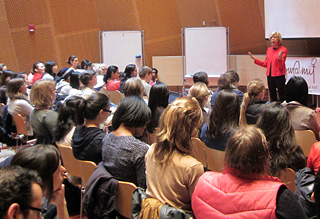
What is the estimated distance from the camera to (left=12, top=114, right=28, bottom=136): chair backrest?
4.84 meters

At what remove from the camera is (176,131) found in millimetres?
2090

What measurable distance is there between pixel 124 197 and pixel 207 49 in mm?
7156

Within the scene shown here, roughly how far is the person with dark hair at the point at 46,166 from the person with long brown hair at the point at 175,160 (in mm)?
502

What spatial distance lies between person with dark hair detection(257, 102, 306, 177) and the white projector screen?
529 centimetres

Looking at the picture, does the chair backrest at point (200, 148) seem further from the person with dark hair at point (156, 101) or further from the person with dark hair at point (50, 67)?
the person with dark hair at point (50, 67)

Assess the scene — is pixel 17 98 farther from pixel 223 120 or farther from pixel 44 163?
pixel 44 163

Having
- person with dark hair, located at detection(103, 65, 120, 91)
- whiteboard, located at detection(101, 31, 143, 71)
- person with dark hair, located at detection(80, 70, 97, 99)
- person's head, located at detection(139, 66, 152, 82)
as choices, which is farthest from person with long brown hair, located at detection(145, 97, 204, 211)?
whiteboard, located at detection(101, 31, 143, 71)

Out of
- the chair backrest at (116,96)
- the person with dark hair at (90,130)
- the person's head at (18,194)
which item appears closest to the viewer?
the person's head at (18,194)

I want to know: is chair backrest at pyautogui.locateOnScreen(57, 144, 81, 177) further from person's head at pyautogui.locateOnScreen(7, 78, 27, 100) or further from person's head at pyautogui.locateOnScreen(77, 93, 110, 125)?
person's head at pyautogui.locateOnScreen(7, 78, 27, 100)

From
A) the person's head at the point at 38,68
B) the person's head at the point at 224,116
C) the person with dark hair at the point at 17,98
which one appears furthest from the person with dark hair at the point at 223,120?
the person's head at the point at 38,68

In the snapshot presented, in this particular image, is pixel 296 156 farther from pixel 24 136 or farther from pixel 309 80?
pixel 309 80

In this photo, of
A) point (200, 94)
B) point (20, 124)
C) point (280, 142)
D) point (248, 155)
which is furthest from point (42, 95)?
point (248, 155)

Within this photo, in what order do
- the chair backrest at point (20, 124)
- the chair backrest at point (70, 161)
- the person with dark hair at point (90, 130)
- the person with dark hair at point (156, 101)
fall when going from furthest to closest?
the chair backrest at point (20, 124) < the person with dark hair at point (156, 101) < the chair backrest at point (70, 161) < the person with dark hair at point (90, 130)

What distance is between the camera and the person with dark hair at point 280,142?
8.41 ft
